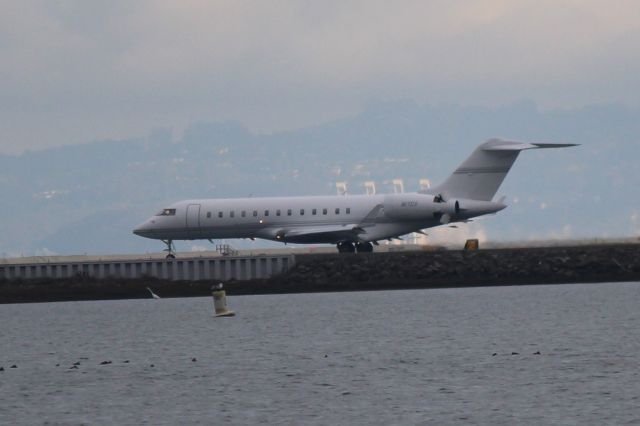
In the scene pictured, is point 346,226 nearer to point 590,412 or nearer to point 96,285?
point 96,285

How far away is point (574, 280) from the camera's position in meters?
81.1

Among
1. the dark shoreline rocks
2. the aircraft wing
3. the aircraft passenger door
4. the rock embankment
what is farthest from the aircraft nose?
the rock embankment

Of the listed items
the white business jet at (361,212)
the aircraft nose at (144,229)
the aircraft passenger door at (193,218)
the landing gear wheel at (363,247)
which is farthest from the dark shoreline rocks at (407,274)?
the aircraft nose at (144,229)

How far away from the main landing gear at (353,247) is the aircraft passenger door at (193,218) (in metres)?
8.10

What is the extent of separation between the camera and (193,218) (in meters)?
93.7

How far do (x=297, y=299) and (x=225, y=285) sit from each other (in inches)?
238

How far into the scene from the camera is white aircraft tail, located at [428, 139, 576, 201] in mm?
91000

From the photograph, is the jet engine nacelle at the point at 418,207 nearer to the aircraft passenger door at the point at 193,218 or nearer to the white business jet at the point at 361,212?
the white business jet at the point at 361,212

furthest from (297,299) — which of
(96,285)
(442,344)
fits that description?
(442,344)

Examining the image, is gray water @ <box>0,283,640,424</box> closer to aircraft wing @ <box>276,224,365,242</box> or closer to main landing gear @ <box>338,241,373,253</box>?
aircraft wing @ <box>276,224,365,242</box>

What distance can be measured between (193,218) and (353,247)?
30.0 ft

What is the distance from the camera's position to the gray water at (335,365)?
42781 mm

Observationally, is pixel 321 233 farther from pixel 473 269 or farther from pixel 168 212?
pixel 473 269

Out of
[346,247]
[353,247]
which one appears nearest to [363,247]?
[353,247]
